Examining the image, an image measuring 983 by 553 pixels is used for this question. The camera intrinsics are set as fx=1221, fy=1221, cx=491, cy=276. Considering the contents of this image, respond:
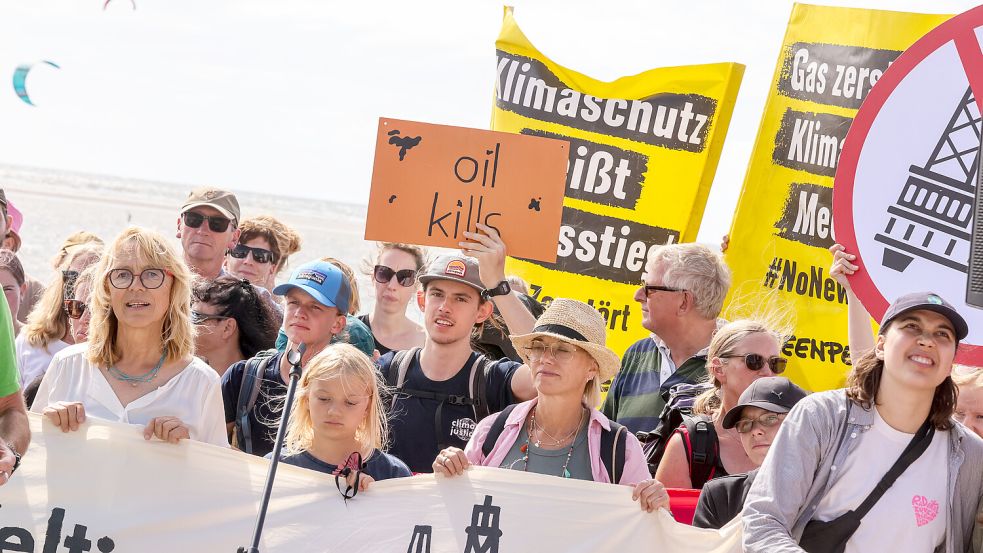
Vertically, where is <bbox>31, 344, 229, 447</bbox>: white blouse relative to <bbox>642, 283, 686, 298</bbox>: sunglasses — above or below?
below

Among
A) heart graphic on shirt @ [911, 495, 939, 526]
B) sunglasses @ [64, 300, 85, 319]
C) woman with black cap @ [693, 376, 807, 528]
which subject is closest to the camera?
heart graphic on shirt @ [911, 495, 939, 526]

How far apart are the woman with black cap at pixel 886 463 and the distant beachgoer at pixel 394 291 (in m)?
3.41

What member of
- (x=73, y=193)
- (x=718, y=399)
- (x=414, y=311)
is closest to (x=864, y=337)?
(x=718, y=399)

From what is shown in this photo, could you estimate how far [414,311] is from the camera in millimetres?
15750

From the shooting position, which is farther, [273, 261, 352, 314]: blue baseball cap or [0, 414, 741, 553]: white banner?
[273, 261, 352, 314]: blue baseball cap

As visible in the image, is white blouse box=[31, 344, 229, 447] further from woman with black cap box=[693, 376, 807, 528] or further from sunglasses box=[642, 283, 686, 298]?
sunglasses box=[642, 283, 686, 298]

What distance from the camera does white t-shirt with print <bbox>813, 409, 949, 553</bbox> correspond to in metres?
3.75

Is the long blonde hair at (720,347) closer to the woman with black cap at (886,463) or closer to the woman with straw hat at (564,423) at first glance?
the woman with straw hat at (564,423)

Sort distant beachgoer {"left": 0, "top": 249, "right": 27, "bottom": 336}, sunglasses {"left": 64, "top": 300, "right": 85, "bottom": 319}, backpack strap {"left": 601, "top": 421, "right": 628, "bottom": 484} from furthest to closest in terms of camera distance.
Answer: distant beachgoer {"left": 0, "top": 249, "right": 27, "bottom": 336}, sunglasses {"left": 64, "top": 300, "right": 85, "bottom": 319}, backpack strap {"left": 601, "top": 421, "right": 628, "bottom": 484}

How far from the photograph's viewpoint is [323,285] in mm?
5539

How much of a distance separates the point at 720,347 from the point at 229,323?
2.38 m

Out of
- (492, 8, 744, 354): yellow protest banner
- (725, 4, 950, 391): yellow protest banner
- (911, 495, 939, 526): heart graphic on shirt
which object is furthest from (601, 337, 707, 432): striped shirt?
(911, 495, 939, 526): heart graphic on shirt

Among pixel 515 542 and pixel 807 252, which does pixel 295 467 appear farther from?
pixel 807 252

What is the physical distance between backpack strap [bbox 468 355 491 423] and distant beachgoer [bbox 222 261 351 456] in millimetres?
731
